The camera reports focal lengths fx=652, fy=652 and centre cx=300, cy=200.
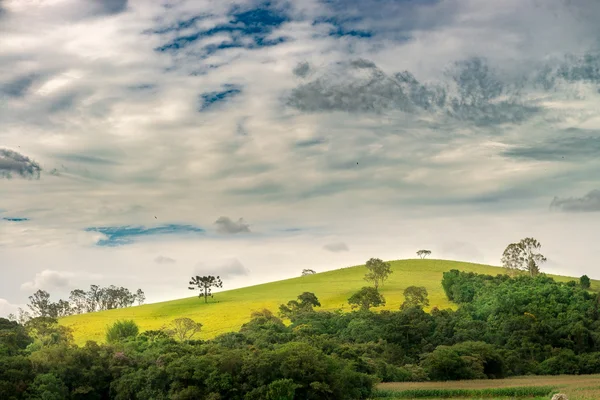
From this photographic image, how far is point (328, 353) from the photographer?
263ft

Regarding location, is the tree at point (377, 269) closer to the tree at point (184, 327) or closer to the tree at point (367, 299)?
the tree at point (367, 299)

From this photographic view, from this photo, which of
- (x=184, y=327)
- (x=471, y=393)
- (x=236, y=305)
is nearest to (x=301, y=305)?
(x=236, y=305)

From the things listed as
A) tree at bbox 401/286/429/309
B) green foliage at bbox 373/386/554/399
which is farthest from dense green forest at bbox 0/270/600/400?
green foliage at bbox 373/386/554/399

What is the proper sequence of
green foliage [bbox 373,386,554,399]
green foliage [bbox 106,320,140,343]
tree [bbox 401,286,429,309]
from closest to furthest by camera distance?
1. green foliage [bbox 373,386,554,399]
2. green foliage [bbox 106,320,140,343]
3. tree [bbox 401,286,429,309]

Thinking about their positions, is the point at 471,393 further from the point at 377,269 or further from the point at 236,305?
the point at 377,269

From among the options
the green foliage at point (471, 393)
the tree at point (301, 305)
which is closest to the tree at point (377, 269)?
the tree at point (301, 305)

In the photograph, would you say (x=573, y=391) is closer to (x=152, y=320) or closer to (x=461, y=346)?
(x=461, y=346)

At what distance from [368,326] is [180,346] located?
122 ft

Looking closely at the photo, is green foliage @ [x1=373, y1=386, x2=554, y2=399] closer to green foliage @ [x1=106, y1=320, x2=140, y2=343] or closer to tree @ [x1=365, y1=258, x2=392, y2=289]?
green foliage @ [x1=106, y1=320, x2=140, y2=343]

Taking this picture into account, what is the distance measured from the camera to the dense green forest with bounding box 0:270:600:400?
66375 millimetres

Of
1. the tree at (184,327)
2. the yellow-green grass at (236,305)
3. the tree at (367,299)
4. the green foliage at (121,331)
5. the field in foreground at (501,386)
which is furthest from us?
the yellow-green grass at (236,305)

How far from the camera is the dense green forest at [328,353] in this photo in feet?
218

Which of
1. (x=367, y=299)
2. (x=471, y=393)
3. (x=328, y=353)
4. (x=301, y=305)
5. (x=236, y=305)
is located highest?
(x=236, y=305)

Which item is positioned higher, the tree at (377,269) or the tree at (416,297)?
the tree at (377,269)
